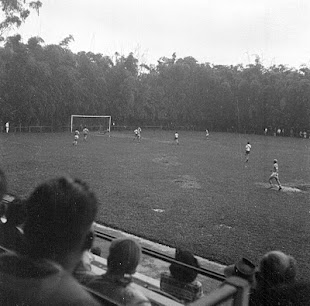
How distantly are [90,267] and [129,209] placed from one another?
1.68 meters

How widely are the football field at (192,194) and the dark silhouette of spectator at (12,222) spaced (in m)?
0.90

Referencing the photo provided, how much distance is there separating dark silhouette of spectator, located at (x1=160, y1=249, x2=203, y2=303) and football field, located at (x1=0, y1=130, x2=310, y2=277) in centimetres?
103

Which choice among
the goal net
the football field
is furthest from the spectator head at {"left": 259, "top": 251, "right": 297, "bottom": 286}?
the goal net

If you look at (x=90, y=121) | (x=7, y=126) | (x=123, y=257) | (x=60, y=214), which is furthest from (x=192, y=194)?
(x=90, y=121)

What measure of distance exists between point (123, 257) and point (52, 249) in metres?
0.21

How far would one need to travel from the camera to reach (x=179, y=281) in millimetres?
448

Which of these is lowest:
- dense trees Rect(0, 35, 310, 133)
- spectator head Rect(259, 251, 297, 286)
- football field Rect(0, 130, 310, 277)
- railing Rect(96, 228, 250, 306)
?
football field Rect(0, 130, 310, 277)

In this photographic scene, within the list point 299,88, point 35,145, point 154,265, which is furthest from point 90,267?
point 299,88

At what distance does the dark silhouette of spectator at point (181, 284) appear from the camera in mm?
439

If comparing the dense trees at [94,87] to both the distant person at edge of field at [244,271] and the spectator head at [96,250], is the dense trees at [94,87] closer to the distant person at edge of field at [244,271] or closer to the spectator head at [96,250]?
the spectator head at [96,250]

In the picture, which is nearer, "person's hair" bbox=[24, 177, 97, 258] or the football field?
"person's hair" bbox=[24, 177, 97, 258]

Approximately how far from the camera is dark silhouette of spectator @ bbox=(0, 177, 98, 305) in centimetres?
53

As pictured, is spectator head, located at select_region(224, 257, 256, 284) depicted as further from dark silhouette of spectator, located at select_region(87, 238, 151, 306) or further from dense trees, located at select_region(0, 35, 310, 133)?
dense trees, located at select_region(0, 35, 310, 133)

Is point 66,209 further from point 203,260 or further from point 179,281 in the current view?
point 203,260
